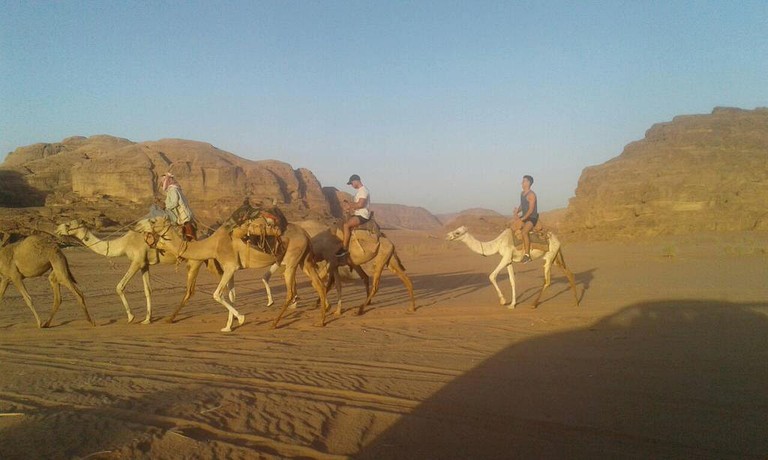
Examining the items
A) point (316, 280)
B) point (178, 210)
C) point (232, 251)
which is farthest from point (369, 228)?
point (178, 210)

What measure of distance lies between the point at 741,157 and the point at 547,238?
35302mm

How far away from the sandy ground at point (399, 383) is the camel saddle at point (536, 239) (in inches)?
61.4

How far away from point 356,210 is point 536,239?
15.2 feet

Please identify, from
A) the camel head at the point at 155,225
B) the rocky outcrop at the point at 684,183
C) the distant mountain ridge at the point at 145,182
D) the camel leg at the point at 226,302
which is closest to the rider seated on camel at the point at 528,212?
the camel leg at the point at 226,302

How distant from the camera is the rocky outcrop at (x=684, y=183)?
33469 mm

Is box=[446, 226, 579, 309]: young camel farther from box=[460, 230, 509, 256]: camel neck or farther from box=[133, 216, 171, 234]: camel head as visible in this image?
box=[133, 216, 171, 234]: camel head

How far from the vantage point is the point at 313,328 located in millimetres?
9234

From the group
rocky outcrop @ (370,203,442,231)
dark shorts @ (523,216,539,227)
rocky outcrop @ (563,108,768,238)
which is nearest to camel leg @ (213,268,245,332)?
dark shorts @ (523,216,539,227)

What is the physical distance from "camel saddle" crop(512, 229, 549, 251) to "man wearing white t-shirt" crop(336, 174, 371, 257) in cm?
395

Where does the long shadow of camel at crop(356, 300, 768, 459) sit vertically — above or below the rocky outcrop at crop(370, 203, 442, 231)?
below

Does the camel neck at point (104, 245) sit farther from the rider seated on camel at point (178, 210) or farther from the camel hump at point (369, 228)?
the camel hump at point (369, 228)

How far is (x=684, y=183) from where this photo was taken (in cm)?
3531

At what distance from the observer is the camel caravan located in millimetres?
9203

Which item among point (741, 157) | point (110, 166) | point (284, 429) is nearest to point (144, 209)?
point (110, 166)
